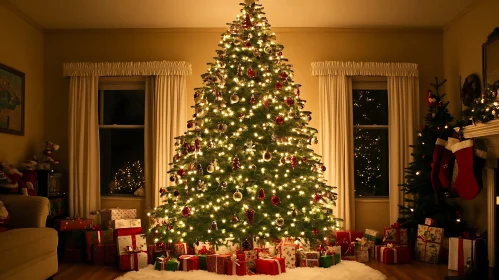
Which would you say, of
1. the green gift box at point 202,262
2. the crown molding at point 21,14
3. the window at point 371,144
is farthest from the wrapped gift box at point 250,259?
the crown molding at point 21,14

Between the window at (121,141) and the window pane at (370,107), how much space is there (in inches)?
121

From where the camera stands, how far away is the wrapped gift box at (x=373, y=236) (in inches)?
215

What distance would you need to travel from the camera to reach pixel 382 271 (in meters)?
4.73

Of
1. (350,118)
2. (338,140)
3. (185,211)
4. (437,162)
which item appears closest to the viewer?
(185,211)

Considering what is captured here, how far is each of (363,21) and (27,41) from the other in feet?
14.5

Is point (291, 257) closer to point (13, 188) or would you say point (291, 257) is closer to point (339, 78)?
point (339, 78)

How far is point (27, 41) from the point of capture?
5668 millimetres

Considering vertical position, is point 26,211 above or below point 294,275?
above

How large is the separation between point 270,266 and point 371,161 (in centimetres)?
259

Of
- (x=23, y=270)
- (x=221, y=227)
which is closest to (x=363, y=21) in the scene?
(x=221, y=227)

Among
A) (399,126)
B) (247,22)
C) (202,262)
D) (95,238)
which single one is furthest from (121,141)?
(399,126)

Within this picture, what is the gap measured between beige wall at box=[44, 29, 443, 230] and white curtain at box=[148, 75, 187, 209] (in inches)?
7.6

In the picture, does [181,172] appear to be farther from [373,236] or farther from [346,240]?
[373,236]

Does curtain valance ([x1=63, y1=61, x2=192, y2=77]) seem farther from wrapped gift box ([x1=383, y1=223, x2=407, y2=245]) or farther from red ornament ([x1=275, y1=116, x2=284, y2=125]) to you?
wrapped gift box ([x1=383, y1=223, x2=407, y2=245])
